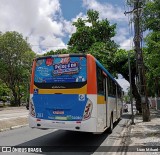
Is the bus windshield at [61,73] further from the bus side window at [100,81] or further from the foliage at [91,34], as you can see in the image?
the foliage at [91,34]

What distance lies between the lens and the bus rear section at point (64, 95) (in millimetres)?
10688

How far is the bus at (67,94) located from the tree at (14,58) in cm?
5297

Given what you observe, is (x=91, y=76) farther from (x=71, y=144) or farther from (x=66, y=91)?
(x=71, y=144)

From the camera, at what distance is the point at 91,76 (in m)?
10.8

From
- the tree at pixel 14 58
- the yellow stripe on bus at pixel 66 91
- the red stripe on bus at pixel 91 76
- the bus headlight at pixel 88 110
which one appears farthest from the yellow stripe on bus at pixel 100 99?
the tree at pixel 14 58

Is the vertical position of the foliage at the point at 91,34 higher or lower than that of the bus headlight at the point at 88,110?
higher

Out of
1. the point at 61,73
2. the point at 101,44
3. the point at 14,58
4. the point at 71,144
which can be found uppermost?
the point at 14,58

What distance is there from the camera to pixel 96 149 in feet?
35.9

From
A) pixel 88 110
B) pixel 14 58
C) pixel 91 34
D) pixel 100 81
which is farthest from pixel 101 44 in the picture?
pixel 14 58

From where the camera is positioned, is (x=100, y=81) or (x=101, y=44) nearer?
(x=100, y=81)

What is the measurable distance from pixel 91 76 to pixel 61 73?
1105 millimetres

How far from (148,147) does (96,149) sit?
1.79 meters

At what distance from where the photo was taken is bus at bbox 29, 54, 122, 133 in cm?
1069

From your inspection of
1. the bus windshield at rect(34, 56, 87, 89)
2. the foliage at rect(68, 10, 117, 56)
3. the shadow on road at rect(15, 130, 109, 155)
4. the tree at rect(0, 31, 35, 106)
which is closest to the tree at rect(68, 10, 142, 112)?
the foliage at rect(68, 10, 117, 56)
